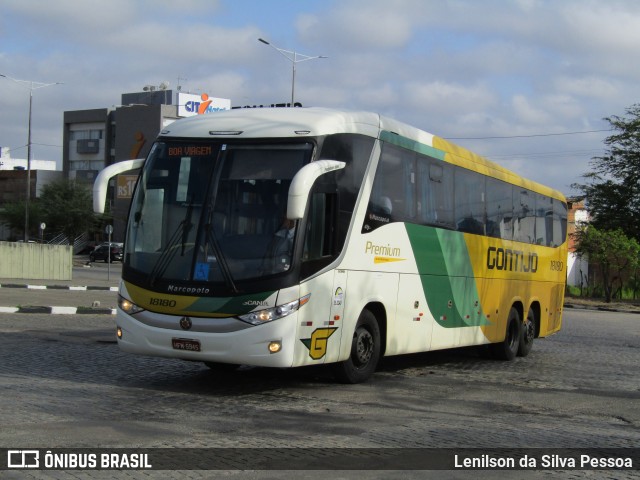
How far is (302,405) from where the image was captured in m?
9.88

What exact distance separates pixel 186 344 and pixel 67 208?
77612 millimetres

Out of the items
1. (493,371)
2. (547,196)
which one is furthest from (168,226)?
(547,196)

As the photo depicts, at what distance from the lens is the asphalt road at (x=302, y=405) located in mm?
7738

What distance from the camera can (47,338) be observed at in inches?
611

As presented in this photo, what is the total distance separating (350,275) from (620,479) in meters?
4.72

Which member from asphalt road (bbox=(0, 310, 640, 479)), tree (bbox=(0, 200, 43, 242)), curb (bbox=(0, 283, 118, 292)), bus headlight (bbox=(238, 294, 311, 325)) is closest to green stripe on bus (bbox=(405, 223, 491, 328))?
asphalt road (bbox=(0, 310, 640, 479))

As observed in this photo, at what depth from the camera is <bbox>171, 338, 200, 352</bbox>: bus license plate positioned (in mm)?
10070

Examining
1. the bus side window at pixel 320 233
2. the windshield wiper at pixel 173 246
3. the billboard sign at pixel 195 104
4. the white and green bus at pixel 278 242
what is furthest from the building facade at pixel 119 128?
the bus side window at pixel 320 233

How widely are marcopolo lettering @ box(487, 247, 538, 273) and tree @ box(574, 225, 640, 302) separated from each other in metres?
24.8

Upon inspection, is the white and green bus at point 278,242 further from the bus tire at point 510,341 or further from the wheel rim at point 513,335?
the wheel rim at point 513,335

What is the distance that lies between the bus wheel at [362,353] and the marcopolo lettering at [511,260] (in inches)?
172

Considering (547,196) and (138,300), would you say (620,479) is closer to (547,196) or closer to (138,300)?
(138,300)

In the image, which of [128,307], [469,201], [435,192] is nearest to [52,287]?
[469,201]

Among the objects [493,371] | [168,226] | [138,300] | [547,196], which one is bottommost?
[493,371]
